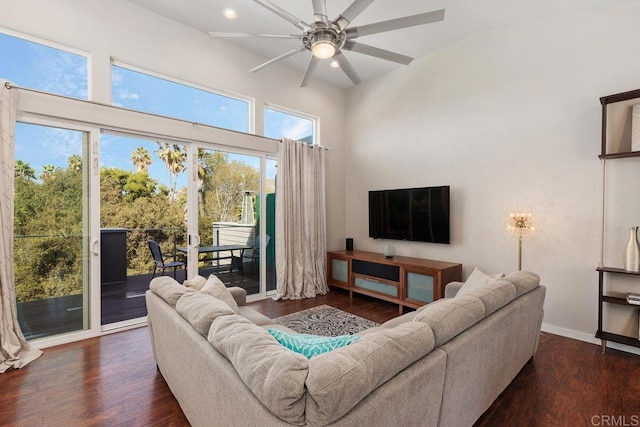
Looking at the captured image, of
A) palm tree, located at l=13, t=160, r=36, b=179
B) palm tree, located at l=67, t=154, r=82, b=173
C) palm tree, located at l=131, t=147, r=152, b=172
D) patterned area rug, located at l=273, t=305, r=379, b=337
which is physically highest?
palm tree, located at l=131, t=147, r=152, b=172

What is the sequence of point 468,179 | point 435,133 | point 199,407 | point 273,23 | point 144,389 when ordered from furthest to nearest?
point 435,133 < point 468,179 < point 273,23 < point 144,389 < point 199,407

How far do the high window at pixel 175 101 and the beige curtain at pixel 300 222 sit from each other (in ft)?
2.89

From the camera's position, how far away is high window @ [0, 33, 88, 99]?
9.46 feet

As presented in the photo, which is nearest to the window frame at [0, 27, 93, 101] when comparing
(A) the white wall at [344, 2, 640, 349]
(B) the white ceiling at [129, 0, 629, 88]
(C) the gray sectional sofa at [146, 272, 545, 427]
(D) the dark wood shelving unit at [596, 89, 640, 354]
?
(B) the white ceiling at [129, 0, 629, 88]

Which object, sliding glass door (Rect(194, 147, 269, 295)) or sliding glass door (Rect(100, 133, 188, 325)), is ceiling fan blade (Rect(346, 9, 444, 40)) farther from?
sliding glass door (Rect(100, 133, 188, 325))

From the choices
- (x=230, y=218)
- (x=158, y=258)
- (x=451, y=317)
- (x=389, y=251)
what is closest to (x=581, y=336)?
(x=389, y=251)

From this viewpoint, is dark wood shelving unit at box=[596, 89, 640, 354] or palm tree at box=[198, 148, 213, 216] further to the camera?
palm tree at box=[198, 148, 213, 216]

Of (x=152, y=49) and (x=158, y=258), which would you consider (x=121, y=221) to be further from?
(x=152, y=49)

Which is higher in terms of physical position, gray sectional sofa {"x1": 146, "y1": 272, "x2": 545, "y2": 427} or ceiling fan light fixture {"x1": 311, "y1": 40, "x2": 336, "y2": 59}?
ceiling fan light fixture {"x1": 311, "y1": 40, "x2": 336, "y2": 59}

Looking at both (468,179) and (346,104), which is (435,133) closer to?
(468,179)

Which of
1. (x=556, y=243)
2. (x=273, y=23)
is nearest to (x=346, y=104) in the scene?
(x=273, y=23)

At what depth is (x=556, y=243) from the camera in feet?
11.2

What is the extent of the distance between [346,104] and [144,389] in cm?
525

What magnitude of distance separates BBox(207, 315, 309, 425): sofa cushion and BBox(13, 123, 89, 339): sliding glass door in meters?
2.86
